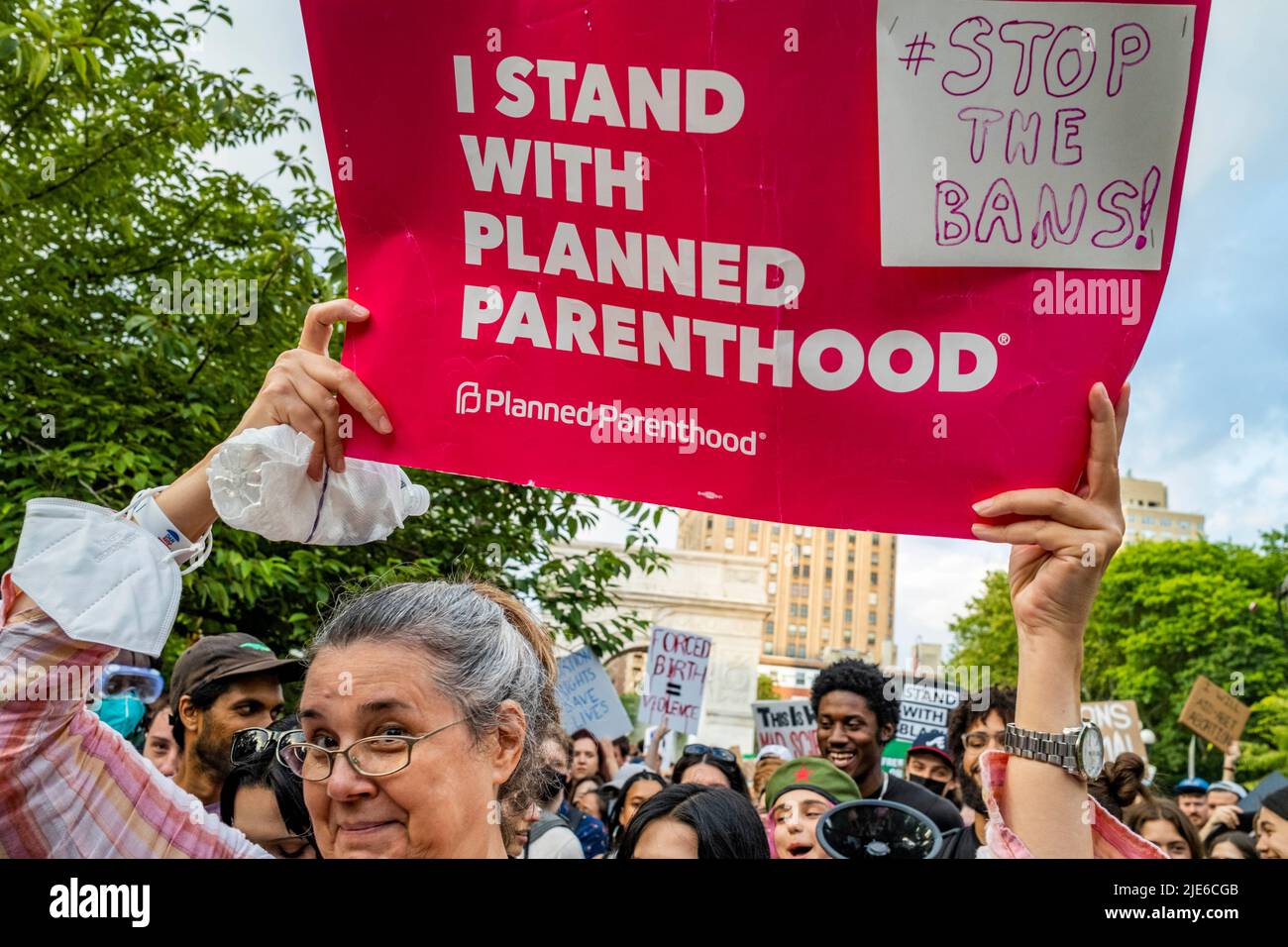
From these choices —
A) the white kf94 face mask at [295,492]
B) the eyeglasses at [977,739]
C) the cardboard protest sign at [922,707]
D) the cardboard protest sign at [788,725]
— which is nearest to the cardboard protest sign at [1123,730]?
the cardboard protest sign at [922,707]

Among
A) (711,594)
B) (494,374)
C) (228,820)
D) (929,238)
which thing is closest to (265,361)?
(228,820)

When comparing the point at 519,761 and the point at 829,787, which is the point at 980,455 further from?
the point at 829,787

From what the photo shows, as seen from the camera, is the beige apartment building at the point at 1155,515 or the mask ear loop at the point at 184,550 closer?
the mask ear loop at the point at 184,550

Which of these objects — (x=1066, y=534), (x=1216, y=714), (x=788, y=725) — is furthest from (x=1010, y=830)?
(x=1216, y=714)

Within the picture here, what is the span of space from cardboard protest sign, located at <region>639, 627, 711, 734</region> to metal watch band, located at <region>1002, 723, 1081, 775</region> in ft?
26.0

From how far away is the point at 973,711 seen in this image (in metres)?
5.64

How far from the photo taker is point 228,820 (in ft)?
10.4

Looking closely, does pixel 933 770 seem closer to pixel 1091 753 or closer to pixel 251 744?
pixel 251 744

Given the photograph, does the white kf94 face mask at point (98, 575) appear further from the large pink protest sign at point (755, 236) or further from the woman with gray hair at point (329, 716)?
the large pink protest sign at point (755, 236)

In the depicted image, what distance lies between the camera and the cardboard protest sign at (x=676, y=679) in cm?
977

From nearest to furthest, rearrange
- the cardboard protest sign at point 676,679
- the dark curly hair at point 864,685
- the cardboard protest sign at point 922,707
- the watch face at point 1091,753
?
the watch face at point 1091,753, the dark curly hair at point 864,685, the cardboard protest sign at point 922,707, the cardboard protest sign at point 676,679

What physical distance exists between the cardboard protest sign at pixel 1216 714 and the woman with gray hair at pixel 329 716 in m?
10.5

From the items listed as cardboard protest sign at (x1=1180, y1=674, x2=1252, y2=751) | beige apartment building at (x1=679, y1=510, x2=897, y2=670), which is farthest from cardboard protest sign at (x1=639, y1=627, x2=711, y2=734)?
beige apartment building at (x1=679, y1=510, x2=897, y2=670)
